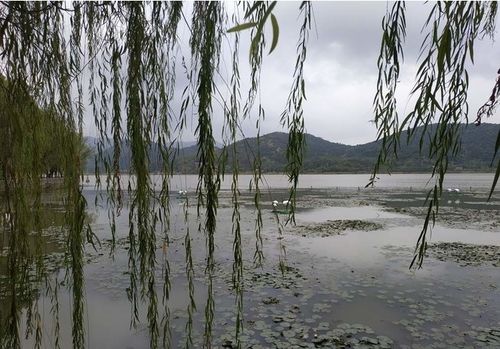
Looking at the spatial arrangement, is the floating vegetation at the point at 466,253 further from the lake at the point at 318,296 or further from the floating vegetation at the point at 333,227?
the floating vegetation at the point at 333,227

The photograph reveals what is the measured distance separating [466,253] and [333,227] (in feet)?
18.5

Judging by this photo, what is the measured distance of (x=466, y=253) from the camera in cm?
1090

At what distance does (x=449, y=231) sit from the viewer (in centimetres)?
1498

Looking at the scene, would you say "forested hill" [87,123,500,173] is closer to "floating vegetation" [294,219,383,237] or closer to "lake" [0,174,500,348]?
"lake" [0,174,500,348]

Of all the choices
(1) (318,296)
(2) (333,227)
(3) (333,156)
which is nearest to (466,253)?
(2) (333,227)

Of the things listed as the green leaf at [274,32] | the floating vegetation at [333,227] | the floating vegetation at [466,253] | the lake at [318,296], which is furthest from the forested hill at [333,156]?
the floating vegetation at [333,227]

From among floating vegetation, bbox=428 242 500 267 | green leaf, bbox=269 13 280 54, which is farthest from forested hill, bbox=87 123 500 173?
floating vegetation, bbox=428 242 500 267

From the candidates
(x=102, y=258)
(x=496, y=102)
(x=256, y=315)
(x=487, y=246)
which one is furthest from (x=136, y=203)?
(x=487, y=246)

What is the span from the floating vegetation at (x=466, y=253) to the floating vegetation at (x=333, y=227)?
143 inches

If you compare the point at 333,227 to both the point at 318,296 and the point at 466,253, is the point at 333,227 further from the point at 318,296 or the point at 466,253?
the point at 318,296

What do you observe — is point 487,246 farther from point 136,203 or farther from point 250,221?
point 136,203

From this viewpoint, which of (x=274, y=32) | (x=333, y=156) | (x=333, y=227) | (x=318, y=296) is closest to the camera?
(x=274, y=32)

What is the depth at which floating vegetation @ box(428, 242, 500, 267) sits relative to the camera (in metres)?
9.92

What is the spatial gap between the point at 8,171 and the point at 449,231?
659 inches
